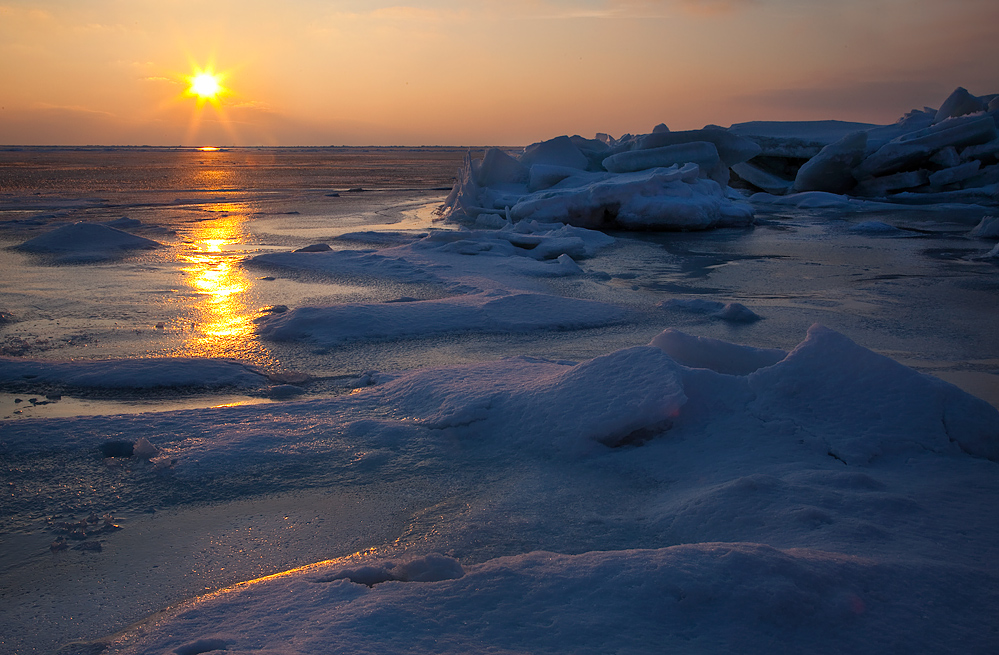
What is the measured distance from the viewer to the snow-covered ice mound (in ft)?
30.3

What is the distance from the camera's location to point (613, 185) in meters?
13.8

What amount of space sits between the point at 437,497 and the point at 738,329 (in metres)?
3.66

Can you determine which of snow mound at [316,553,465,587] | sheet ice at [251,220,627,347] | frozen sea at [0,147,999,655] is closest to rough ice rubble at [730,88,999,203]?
sheet ice at [251,220,627,347]

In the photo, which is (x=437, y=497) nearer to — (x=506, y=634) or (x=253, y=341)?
(x=506, y=634)

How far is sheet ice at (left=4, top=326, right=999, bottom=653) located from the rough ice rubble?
19.7 meters

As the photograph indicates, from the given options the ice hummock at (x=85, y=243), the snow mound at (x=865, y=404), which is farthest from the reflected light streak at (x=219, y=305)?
the snow mound at (x=865, y=404)

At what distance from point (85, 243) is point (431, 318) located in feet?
21.4

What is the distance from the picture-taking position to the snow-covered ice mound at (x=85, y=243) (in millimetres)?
9234

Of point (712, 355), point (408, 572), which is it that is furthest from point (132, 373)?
point (712, 355)

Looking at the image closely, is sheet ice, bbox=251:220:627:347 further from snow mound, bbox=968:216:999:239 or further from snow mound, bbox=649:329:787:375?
snow mound, bbox=968:216:999:239

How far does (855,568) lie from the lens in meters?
1.85

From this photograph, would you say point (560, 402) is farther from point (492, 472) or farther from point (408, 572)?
point (408, 572)

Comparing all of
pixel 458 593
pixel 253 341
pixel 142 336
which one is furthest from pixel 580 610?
pixel 142 336

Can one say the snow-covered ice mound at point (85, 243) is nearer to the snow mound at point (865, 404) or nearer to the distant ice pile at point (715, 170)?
the distant ice pile at point (715, 170)
